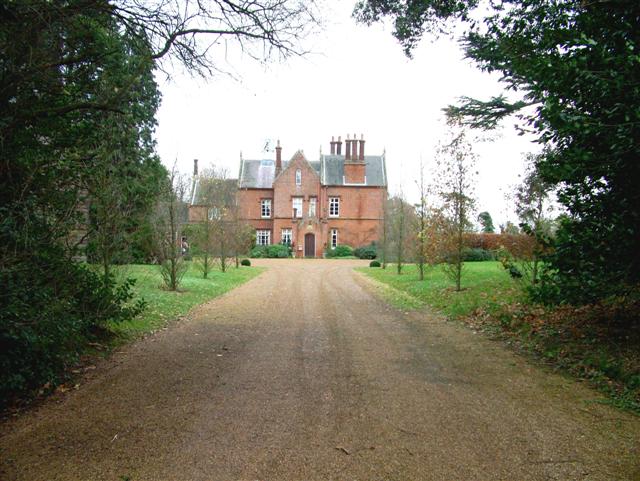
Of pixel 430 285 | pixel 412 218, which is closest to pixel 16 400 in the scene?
pixel 430 285

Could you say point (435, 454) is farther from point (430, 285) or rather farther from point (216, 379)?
point (430, 285)

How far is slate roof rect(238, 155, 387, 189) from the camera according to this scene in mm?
51719

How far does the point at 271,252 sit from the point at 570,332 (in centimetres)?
4031

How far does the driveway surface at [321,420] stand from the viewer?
362cm

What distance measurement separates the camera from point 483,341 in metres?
8.54

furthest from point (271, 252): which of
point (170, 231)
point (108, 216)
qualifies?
point (108, 216)

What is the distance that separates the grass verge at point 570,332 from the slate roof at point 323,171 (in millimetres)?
38594

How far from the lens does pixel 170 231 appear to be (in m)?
16.0

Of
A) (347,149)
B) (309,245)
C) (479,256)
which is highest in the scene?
(347,149)

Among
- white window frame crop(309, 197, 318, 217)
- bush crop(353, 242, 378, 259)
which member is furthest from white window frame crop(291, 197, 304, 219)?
→ bush crop(353, 242, 378, 259)

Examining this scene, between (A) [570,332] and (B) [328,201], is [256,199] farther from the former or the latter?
(A) [570,332]

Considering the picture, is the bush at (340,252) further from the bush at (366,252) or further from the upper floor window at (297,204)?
the upper floor window at (297,204)

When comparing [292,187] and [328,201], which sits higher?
[292,187]

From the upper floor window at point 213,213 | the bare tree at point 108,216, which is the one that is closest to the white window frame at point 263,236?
the upper floor window at point 213,213
